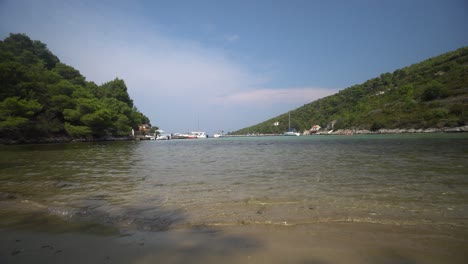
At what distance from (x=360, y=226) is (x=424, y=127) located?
→ 90930 millimetres

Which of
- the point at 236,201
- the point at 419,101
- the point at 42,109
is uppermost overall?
the point at 419,101

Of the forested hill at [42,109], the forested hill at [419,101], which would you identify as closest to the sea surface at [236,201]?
the forested hill at [42,109]

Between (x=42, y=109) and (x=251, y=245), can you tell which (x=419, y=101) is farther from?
(x=42, y=109)

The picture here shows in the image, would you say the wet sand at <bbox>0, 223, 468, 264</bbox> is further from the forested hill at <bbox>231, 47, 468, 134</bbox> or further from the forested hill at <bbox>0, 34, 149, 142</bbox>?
the forested hill at <bbox>231, 47, 468, 134</bbox>

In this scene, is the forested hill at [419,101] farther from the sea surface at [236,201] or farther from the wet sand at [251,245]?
the wet sand at [251,245]

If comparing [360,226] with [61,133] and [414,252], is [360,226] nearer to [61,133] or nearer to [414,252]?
[414,252]

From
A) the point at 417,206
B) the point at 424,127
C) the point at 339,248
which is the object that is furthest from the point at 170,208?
the point at 424,127

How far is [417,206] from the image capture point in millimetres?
4766

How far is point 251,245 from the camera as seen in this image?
310 cm

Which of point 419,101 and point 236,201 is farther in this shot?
point 419,101

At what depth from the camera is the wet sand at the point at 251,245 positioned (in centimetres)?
271

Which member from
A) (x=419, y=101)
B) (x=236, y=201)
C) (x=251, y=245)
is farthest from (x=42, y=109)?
(x=419, y=101)

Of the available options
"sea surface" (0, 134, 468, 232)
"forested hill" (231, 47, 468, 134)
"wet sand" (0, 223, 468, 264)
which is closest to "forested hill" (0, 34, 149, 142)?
"sea surface" (0, 134, 468, 232)

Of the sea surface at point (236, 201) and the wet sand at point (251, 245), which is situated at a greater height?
the wet sand at point (251, 245)
